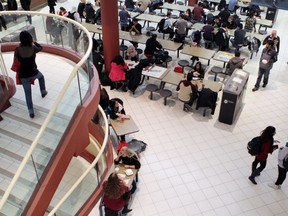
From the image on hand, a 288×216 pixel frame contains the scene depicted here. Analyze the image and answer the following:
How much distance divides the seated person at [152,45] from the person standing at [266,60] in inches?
136

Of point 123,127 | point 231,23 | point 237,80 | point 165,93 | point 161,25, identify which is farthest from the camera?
point 161,25

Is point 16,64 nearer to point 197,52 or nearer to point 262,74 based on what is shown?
point 197,52

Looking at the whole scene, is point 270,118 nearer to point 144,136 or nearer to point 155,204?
point 144,136

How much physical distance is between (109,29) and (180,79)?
9.02ft

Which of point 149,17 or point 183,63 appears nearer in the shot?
point 183,63

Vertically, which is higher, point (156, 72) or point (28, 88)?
point (28, 88)

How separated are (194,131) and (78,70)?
5012 millimetres

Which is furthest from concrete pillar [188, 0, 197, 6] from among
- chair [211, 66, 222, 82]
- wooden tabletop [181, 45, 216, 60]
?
chair [211, 66, 222, 82]

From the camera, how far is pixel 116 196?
6.38 metres

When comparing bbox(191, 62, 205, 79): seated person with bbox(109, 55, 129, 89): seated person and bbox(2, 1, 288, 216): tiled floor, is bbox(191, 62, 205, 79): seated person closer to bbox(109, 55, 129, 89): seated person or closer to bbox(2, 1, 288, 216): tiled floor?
bbox(2, 1, 288, 216): tiled floor

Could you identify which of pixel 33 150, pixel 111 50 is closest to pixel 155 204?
pixel 33 150

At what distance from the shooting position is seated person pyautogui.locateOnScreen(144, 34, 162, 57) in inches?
481

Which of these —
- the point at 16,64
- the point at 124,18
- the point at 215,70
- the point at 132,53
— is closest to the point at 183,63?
the point at 215,70

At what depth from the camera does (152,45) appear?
12.3 meters
